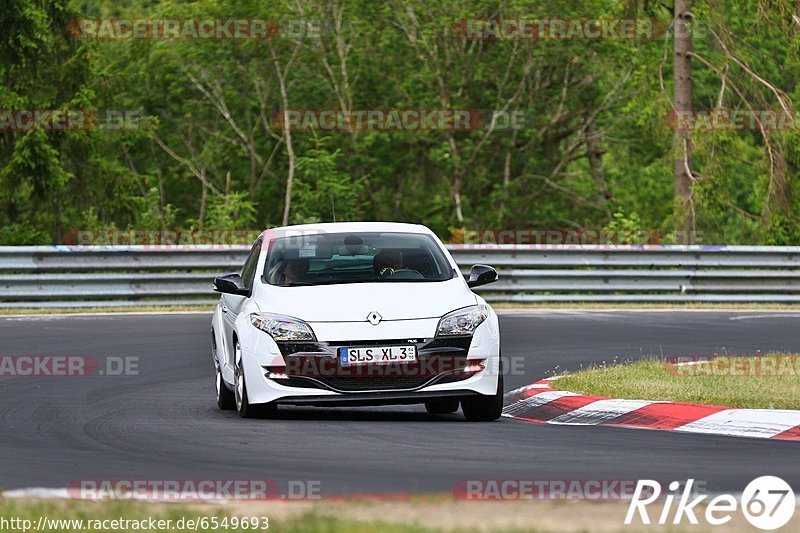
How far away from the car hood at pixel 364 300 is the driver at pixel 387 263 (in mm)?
464

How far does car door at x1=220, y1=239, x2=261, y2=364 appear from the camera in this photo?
40.3 feet

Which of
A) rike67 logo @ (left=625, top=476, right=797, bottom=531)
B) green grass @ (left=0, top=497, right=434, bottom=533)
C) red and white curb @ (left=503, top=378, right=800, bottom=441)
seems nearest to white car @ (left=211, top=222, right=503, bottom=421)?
red and white curb @ (left=503, top=378, right=800, bottom=441)

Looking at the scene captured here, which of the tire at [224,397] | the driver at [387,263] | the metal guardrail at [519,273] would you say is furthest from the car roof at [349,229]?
the metal guardrail at [519,273]

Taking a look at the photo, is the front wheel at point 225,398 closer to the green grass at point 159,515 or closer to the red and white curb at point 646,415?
the red and white curb at point 646,415

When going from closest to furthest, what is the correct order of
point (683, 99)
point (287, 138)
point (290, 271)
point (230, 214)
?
point (290, 271) < point (683, 99) < point (230, 214) < point (287, 138)

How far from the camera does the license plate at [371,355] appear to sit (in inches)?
435

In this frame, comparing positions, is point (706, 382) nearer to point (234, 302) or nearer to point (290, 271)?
point (290, 271)

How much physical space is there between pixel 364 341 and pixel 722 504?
4.41m

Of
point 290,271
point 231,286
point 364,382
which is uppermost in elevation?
point 290,271

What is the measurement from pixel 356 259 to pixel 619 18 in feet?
88.6

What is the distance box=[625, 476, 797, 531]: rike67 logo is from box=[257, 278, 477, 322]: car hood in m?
3.66

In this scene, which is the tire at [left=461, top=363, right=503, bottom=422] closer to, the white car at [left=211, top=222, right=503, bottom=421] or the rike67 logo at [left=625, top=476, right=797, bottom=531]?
the white car at [left=211, top=222, right=503, bottom=421]

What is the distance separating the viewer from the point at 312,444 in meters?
9.87

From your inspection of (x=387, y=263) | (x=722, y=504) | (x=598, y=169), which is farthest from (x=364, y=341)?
(x=598, y=169)
